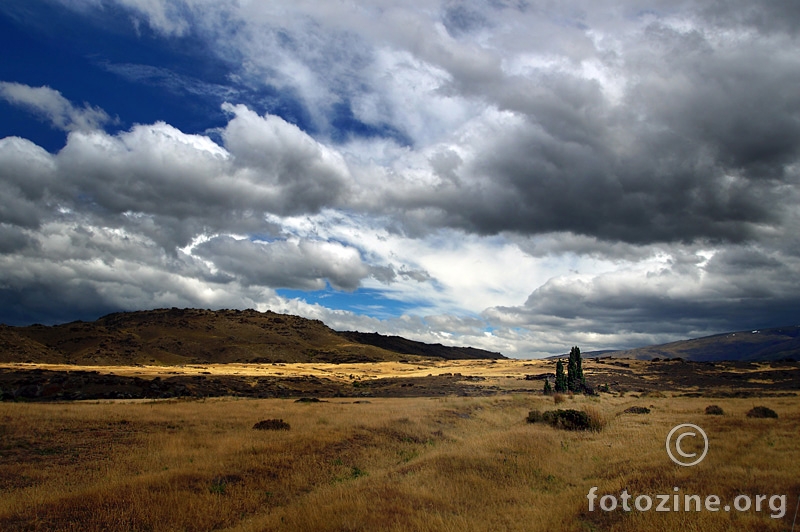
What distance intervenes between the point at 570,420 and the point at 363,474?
15009 mm

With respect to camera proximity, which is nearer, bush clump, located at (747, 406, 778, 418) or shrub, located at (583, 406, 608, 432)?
shrub, located at (583, 406, 608, 432)

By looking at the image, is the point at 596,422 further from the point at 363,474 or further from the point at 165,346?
the point at 165,346

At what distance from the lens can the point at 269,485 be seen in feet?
46.7

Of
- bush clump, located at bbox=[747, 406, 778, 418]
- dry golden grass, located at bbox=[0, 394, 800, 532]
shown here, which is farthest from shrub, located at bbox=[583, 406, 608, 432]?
bush clump, located at bbox=[747, 406, 778, 418]

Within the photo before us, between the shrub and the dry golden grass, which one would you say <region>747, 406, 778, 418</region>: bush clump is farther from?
the shrub

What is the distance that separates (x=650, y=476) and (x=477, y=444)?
7974 mm

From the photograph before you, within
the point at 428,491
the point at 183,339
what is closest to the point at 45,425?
the point at 428,491

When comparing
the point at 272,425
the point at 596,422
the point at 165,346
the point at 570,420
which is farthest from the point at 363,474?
the point at 165,346

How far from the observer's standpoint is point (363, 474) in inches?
637

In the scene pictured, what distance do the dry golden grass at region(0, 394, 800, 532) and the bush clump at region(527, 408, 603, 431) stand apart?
92cm

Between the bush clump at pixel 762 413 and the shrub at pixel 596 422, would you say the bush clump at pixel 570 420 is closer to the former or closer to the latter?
the shrub at pixel 596 422

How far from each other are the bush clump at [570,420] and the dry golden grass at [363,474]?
925 mm

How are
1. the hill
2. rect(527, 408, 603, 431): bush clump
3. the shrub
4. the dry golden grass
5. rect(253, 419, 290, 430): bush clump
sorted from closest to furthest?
the dry golden grass
rect(253, 419, 290, 430): bush clump
the shrub
rect(527, 408, 603, 431): bush clump
the hill

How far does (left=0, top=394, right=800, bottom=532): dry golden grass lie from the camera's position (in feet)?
34.8
